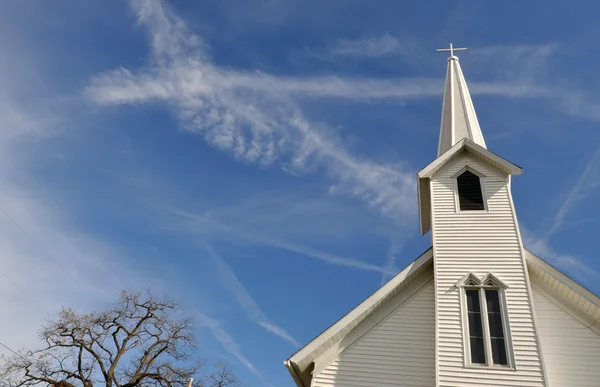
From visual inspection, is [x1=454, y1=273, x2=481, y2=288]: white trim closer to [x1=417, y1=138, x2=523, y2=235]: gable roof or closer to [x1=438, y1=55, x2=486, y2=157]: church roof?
[x1=417, y1=138, x2=523, y2=235]: gable roof

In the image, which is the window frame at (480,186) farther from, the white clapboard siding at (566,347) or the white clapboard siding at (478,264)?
the white clapboard siding at (566,347)

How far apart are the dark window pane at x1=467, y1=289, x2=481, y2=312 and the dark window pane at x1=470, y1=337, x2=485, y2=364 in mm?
771

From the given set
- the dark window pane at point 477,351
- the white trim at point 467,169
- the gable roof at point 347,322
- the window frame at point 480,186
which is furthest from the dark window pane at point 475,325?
the white trim at point 467,169

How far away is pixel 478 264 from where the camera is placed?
1091 centimetres

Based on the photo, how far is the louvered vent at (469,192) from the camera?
12.3m

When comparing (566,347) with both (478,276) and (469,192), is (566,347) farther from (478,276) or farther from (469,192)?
(469,192)

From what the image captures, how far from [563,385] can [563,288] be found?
8.00ft

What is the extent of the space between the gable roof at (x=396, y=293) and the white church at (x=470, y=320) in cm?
3

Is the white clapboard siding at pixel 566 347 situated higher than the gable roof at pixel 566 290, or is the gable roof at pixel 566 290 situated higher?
the gable roof at pixel 566 290

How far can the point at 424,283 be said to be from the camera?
11656 mm

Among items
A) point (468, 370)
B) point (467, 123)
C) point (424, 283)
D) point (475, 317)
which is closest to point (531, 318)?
point (475, 317)

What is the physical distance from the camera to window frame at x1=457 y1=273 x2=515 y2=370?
935cm

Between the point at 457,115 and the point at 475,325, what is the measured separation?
29.4 ft

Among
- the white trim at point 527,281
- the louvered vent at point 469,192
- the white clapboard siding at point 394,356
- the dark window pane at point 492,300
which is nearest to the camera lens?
the white trim at point 527,281
